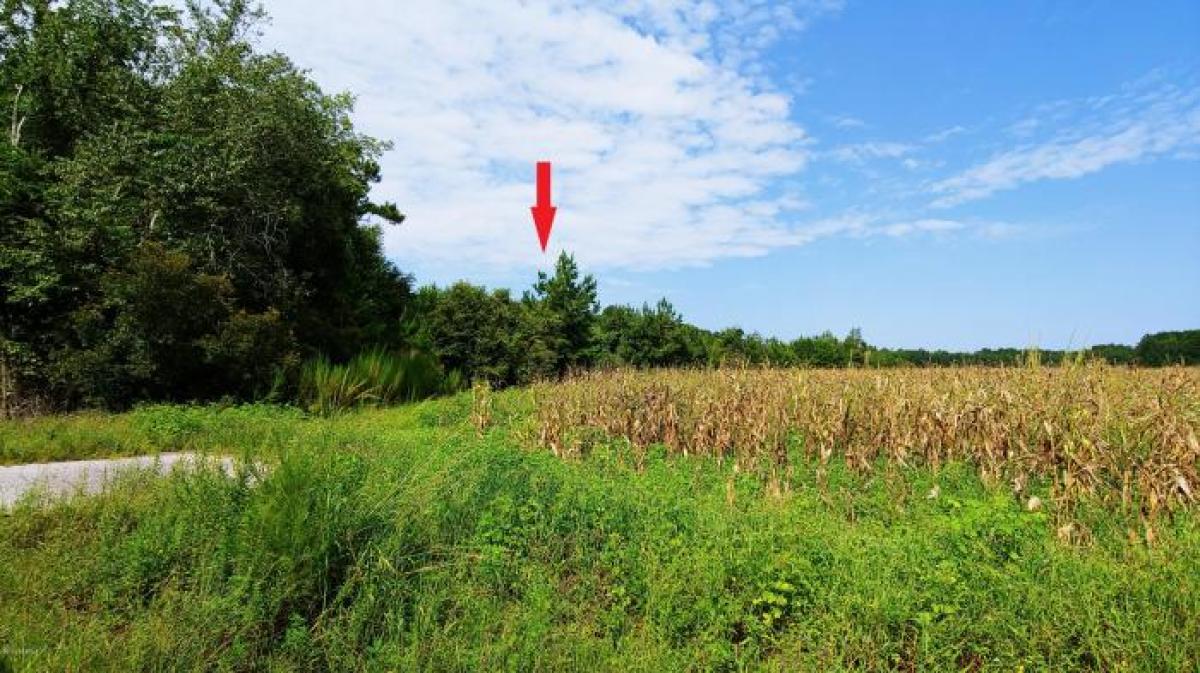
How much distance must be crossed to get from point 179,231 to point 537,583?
47.2ft

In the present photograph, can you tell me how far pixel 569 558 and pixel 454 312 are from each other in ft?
49.4

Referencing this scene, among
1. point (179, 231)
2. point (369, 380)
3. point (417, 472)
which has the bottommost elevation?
point (417, 472)

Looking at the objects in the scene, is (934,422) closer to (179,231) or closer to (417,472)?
(417,472)

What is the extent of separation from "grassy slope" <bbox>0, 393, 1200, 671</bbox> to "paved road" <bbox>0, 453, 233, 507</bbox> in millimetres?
1092

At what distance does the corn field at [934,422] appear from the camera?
6543 millimetres

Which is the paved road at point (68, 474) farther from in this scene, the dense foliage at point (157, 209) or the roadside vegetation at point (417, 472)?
the dense foliage at point (157, 209)

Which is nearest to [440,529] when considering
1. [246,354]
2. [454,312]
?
[246,354]

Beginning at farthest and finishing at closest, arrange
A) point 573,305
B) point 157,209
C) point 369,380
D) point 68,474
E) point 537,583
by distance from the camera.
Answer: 1. point 573,305
2. point 369,380
3. point 157,209
4. point 68,474
5. point 537,583

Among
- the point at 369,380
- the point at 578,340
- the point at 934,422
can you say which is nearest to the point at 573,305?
the point at 578,340

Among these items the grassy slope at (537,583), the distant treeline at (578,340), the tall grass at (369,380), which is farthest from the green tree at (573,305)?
the grassy slope at (537,583)

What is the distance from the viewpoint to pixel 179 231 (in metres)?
15.1

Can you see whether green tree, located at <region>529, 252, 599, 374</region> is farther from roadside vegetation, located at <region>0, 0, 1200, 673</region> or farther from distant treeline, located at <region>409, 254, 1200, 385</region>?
roadside vegetation, located at <region>0, 0, 1200, 673</region>

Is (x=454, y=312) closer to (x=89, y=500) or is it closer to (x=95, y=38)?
(x=95, y=38)

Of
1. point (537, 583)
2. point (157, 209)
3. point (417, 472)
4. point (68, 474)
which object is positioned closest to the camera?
point (537, 583)
